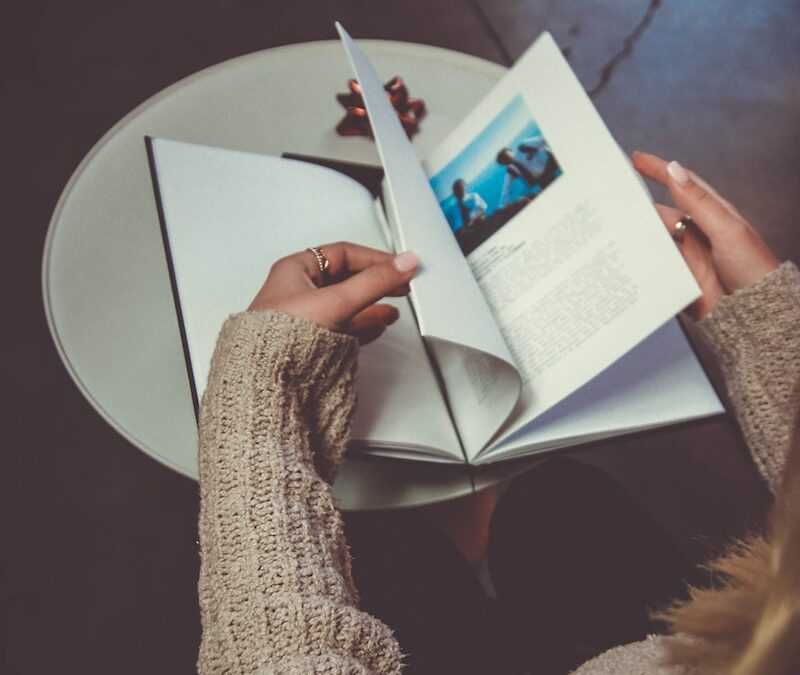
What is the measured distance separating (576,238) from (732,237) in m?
0.16

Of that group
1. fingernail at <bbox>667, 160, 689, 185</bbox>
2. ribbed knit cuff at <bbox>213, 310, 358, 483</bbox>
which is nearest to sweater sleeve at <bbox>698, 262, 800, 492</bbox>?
fingernail at <bbox>667, 160, 689, 185</bbox>

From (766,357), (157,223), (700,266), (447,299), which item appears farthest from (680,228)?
(157,223)

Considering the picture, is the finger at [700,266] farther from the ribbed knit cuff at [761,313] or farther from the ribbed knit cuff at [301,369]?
the ribbed knit cuff at [301,369]

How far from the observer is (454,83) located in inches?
32.4

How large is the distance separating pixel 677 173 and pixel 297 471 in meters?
0.42

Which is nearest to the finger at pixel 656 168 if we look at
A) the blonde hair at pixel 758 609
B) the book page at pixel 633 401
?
the book page at pixel 633 401

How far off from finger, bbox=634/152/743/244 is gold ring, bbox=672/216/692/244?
28 millimetres

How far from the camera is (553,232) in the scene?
0.60 m

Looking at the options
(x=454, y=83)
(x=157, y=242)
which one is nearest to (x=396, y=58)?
(x=454, y=83)

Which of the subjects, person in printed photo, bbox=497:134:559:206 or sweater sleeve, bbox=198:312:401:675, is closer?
sweater sleeve, bbox=198:312:401:675

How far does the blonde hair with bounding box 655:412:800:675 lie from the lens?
0.28m

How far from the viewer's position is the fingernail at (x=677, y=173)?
2.06 feet

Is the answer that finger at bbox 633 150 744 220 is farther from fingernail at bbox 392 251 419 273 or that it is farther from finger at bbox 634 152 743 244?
fingernail at bbox 392 251 419 273

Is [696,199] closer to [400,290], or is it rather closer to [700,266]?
[700,266]
